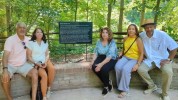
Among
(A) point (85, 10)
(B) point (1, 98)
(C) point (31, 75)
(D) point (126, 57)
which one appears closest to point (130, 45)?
(D) point (126, 57)

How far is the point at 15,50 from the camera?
15.0 ft

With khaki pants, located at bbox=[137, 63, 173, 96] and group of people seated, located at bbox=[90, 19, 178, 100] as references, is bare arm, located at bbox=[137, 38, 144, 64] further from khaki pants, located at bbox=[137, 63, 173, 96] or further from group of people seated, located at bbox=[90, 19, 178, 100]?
khaki pants, located at bbox=[137, 63, 173, 96]

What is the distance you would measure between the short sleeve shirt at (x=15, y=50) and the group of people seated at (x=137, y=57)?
1.44 m

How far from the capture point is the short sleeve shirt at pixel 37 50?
471 centimetres

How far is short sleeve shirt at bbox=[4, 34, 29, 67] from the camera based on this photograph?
4.50 metres

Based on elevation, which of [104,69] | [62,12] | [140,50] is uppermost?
[62,12]

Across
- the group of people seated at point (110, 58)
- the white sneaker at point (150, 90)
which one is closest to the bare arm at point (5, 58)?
the group of people seated at point (110, 58)

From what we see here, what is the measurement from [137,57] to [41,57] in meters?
1.97

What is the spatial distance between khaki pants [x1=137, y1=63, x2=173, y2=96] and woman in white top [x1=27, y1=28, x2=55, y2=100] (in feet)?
5.98

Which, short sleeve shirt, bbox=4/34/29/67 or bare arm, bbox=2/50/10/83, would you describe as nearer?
bare arm, bbox=2/50/10/83

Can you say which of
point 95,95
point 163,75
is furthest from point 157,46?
point 95,95

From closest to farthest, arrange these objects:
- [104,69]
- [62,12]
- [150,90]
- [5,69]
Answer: [5,69] < [104,69] < [150,90] < [62,12]

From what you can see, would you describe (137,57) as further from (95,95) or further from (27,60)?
(27,60)

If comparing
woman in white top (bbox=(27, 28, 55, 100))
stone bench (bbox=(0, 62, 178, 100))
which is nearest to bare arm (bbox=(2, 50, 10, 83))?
woman in white top (bbox=(27, 28, 55, 100))
